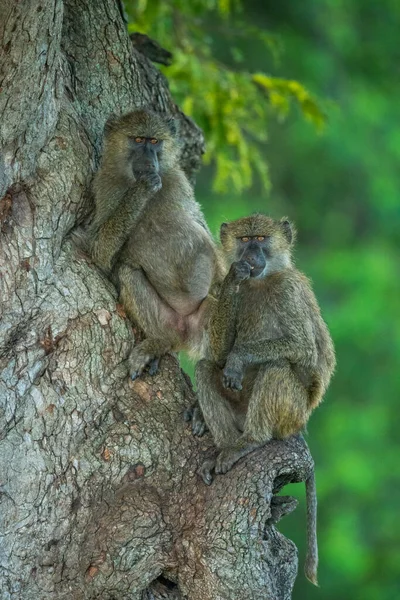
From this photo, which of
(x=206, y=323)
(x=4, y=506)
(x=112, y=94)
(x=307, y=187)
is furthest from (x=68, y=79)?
(x=307, y=187)

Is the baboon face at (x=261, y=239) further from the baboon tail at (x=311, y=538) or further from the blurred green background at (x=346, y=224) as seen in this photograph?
the blurred green background at (x=346, y=224)

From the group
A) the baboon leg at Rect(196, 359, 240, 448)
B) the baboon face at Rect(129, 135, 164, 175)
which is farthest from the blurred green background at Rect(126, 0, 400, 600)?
the baboon leg at Rect(196, 359, 240, 448)

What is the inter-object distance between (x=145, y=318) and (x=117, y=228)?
577 millimetres

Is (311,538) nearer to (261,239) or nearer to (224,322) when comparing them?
(224,322)

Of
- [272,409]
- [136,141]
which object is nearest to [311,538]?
[272,409]

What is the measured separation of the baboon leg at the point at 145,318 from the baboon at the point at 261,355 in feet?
1.01

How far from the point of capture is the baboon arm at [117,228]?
23.5 ft

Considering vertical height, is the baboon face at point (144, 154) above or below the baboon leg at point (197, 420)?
above

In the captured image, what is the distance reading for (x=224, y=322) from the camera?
7.20 m

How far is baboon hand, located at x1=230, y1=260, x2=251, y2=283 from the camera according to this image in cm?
704

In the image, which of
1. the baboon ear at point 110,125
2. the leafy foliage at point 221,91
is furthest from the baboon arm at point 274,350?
the leafy foliage at point 221,91

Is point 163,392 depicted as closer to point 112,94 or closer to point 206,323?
point 206,323

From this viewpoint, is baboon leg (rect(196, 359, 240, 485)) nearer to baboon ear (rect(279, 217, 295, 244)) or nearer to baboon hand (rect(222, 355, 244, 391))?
baboon hand (rect(222, 355, 244, 391))

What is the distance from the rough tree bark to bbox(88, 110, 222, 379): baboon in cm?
25
